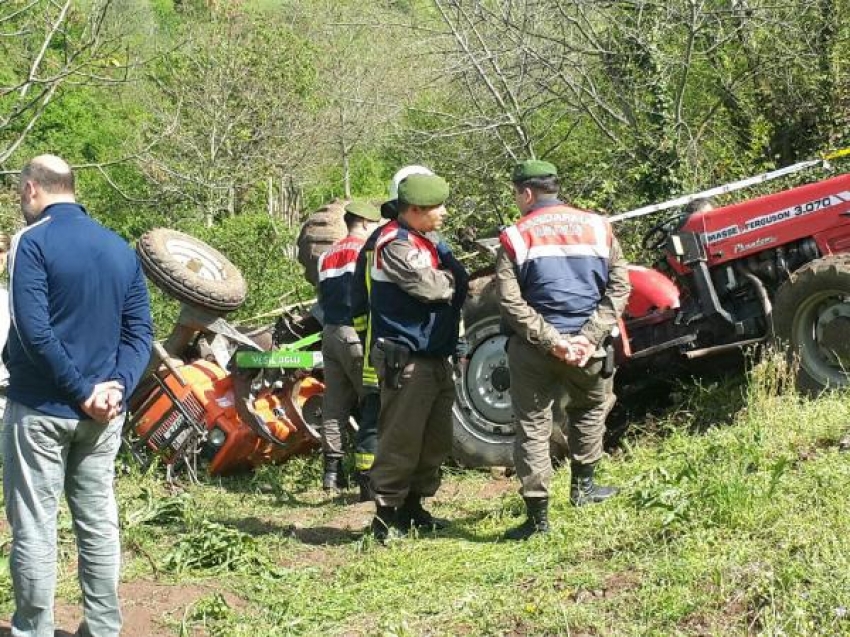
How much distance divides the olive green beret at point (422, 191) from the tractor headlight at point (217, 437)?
3.06m

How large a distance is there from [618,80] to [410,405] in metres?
6.96

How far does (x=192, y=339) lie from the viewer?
30.5 ft

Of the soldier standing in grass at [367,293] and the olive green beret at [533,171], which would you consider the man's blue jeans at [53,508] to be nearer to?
the soldier standing in grass at [367,293]

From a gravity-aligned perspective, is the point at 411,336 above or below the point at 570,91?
below

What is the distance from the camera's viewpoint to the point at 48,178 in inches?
179

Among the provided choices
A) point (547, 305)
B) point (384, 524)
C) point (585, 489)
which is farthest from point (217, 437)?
point (547, 305)

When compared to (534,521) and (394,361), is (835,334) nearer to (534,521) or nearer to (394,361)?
(534,521)

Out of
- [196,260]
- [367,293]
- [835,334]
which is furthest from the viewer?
[196,260]

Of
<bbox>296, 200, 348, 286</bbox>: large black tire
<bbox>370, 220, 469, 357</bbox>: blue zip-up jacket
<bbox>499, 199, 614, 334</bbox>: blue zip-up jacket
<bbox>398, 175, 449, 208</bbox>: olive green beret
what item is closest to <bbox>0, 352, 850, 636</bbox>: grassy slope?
<bbox>499, 199, 614, 334</bbox>: blue zip-up jacket

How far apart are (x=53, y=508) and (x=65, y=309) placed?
0.75m

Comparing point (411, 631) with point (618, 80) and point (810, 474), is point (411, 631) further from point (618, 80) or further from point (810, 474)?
point (618, 80)

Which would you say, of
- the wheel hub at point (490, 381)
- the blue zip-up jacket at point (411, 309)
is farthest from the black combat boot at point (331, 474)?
the blue zip-up jacket at point (411, 309)

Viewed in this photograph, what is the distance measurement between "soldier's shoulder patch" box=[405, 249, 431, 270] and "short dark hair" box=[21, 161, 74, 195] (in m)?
1.95

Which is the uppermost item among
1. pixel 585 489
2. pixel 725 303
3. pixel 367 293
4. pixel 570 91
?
pixel 570 91
